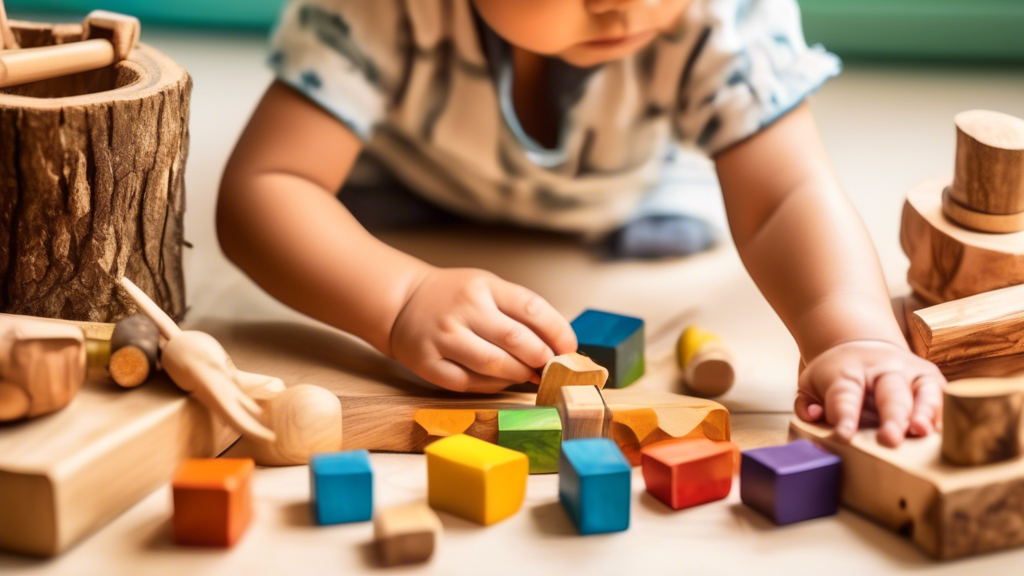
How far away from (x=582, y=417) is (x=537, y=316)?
11 cm

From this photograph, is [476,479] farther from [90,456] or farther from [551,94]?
[551,94]

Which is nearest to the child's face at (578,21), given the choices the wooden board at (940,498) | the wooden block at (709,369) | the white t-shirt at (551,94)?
the white t-shirt at (551,94)

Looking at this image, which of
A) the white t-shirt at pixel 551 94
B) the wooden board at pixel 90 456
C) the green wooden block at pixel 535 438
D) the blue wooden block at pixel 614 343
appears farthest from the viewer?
the white t-shirt at pixel 551 94

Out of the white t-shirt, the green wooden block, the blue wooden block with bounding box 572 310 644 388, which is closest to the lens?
the green wooden block

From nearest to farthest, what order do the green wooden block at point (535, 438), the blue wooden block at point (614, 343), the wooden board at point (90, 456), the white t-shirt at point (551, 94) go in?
1. the wooden board at point (90, 456)
2. the green wooden block at point (535, 438)
3. the blue wooden block at point (614, 343)
4. the white t-shirt at point (551, 94)

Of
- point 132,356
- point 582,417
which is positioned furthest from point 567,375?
point 132,356

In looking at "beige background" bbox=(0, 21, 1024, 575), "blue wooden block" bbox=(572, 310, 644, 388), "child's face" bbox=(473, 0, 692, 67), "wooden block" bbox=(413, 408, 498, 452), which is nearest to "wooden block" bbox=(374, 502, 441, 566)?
"beige background" bbox=(0, 21, 1024, 575)

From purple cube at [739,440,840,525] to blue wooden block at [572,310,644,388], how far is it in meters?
0.17

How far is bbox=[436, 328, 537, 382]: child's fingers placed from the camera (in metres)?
0.74

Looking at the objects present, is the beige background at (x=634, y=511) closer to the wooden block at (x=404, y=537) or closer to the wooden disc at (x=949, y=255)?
the wooden block at (x=404, y=537)

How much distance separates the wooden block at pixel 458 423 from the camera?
2.33 ft

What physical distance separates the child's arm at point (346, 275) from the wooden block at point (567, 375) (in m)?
0.03

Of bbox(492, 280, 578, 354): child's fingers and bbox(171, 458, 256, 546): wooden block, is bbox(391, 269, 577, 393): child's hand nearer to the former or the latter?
bbox(492, 280, 578, 354): child's fingers

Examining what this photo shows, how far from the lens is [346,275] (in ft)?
2.63
